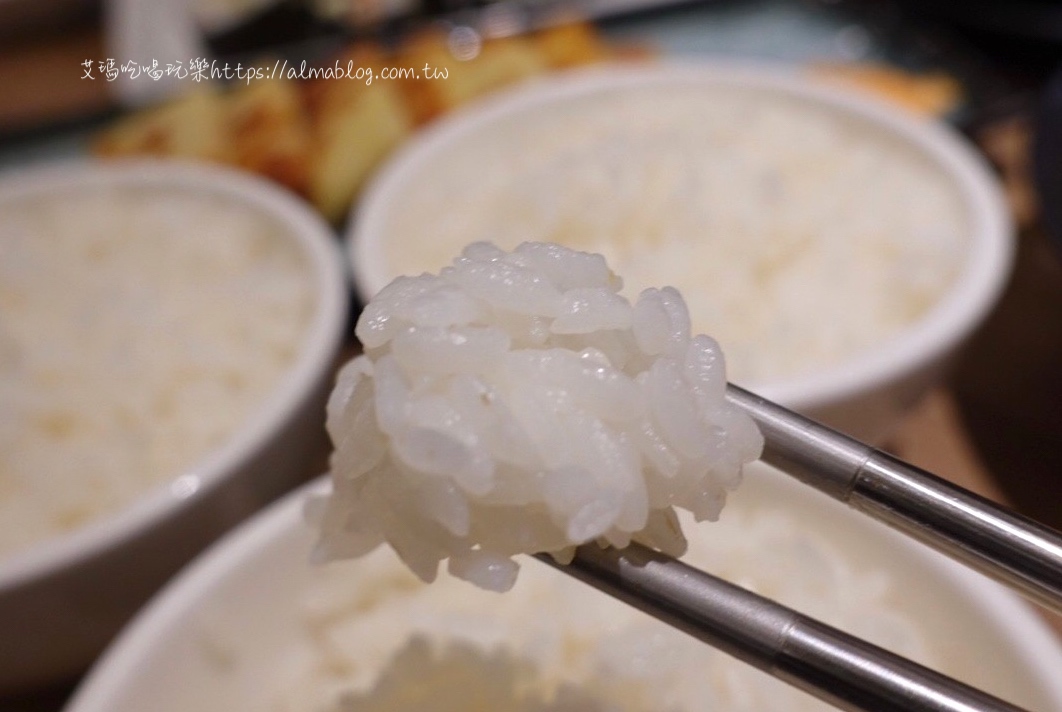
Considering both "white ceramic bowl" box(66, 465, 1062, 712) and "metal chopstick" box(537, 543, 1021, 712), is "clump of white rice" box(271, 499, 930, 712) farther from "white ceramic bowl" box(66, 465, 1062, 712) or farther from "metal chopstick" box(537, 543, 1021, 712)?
"metal chopstick" box(537, 543, 1021, 712)

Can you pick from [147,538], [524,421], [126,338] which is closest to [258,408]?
[147,538]

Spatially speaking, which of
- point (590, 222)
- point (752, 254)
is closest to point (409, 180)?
point (590, 222)

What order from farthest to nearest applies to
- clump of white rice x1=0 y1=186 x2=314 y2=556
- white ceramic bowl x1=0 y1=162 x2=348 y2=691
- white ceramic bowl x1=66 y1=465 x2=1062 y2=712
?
clump of white rice x1=0 y1=186 x2=314 y2=556 < white ceramic bowl x1=0 y1=162 x2=348 y2=691 < white ceramic bowl x1=66 y1=465 x2=1062 y2=712

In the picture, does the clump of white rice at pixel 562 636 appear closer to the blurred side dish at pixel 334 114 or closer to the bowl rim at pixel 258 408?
the bowl rim at pixel 258 408

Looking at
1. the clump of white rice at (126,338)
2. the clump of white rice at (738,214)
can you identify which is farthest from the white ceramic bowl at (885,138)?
the clump of white rice at (126,338)

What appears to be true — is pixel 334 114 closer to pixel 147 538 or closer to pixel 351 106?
pixel 351 106

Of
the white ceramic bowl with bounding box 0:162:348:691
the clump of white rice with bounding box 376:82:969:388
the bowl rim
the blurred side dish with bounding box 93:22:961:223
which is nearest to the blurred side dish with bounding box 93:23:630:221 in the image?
the blurred side dish with bounding box 93:22:961:223
